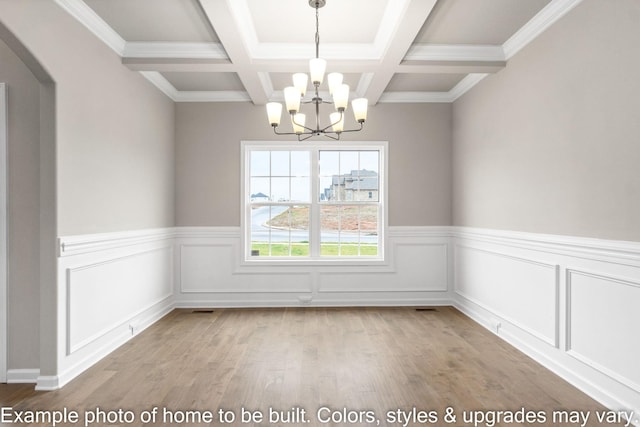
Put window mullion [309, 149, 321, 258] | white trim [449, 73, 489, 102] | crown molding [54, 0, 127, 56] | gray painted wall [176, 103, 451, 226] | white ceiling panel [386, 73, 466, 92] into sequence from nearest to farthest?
crown molding [54, 0, 127, 56] → white trim [449, 73, 489, 102] → white ceiling panel [386, 73, 466, 92] → gray painted wall [176, 103, 451, 226] → window mullion [309, 149, 321, 258]

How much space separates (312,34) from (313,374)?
2.87 meters

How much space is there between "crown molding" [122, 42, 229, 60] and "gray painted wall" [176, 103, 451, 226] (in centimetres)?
151

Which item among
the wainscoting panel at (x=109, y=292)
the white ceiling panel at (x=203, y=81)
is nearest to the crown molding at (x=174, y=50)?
the white ceiling panel at (x=203, y=81)

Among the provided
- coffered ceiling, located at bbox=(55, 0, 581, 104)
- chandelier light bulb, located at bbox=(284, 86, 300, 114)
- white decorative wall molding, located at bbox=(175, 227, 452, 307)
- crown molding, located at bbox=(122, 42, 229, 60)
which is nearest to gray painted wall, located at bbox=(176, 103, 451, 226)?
white decorative wall molding, located at bbox=(175, 227, 452, 307)

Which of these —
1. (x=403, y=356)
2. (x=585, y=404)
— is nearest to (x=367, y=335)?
(x=403, y=356)

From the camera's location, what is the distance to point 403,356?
3.61m

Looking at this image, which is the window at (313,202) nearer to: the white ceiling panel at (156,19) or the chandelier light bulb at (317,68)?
the white ceiling panel at (156,19)

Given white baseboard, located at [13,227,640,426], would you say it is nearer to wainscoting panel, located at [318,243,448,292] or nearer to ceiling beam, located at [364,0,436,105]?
wainscoting panel, located at [318,243,448,292]

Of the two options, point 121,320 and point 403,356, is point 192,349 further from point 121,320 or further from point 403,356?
point 403,356

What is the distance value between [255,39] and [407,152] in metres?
2.57

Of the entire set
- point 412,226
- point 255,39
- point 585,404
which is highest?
point 255,39

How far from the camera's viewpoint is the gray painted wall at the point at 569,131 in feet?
8.50

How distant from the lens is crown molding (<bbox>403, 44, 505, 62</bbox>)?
4000 mm

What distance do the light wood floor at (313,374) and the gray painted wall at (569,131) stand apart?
117 cm
